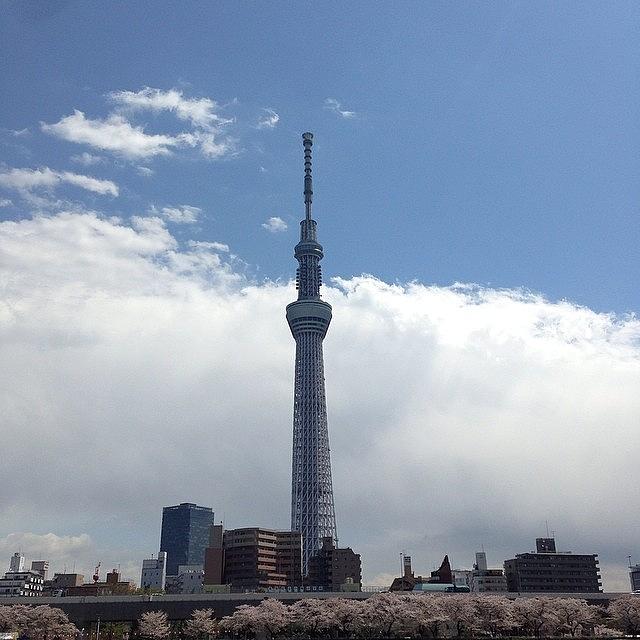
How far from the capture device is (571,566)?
177 m

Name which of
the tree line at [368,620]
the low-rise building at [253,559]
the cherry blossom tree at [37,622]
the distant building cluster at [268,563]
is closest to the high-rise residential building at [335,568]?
the distant building cluster at [268,563]

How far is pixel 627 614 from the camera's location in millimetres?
89938

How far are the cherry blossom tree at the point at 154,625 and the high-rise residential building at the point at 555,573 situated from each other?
109 metres

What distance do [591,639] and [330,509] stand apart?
121497mm

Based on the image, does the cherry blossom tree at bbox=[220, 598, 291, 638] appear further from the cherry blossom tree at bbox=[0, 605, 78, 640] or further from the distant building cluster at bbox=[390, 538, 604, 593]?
the distant building cluster at bbox=[390, 538, 604, 593]

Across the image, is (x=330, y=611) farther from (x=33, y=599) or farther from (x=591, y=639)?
(x=33, y=599)

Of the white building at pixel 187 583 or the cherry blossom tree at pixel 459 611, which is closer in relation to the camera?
the cherry blossom tree at pixel 459 611

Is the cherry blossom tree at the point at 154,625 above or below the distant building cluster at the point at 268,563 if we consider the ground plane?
below

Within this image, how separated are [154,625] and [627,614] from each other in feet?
176

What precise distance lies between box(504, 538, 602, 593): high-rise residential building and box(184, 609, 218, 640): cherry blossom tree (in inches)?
4107

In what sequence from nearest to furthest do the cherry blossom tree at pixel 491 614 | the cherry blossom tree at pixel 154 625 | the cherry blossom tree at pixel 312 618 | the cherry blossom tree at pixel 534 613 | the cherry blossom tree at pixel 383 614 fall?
the cherry blossom tree at pixel 383 614 → the cherry blossom tree at pixel 312 618 → the cherry blossom tree at pixel 154 625 → the cherry blossom tree at pixel 491 614 → the cherry blossom tree at pixel 534 613

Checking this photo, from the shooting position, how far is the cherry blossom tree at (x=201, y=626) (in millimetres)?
85750

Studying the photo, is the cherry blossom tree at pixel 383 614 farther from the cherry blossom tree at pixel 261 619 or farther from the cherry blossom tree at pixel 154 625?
the cherry blossom tree at pixel 154 625

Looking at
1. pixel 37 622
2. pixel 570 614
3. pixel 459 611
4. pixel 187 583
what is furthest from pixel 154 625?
pixel 187 583
